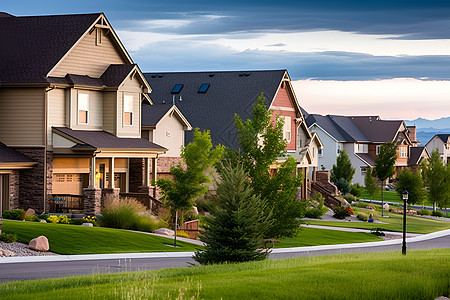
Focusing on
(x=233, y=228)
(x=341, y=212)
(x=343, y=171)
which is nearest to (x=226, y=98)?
(x=341, y=212)

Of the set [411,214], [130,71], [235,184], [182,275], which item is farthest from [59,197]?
[411,214]

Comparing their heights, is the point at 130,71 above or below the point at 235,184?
above

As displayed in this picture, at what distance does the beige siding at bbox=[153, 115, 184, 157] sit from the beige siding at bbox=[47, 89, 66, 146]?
8.67 metres

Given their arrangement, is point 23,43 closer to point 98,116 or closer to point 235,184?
point 98,116

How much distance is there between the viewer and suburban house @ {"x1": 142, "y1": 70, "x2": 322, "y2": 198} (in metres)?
53.5

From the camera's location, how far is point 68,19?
40312 millimetres

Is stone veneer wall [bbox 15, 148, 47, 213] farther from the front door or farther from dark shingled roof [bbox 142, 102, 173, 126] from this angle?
dark shingled roof [bbox 142, 102, 173, 126]

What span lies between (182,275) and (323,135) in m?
77.6

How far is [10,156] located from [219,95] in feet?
74.4

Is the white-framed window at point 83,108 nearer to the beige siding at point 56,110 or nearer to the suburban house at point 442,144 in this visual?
the beige siding at point 56,110

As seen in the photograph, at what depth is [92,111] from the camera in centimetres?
3981

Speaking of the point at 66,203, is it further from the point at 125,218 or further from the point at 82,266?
the point at 82,266

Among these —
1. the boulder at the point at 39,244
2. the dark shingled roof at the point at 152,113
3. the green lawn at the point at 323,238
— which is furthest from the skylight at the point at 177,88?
the boulder at the point at 39,244

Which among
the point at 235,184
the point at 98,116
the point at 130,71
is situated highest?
the point at 130,71
